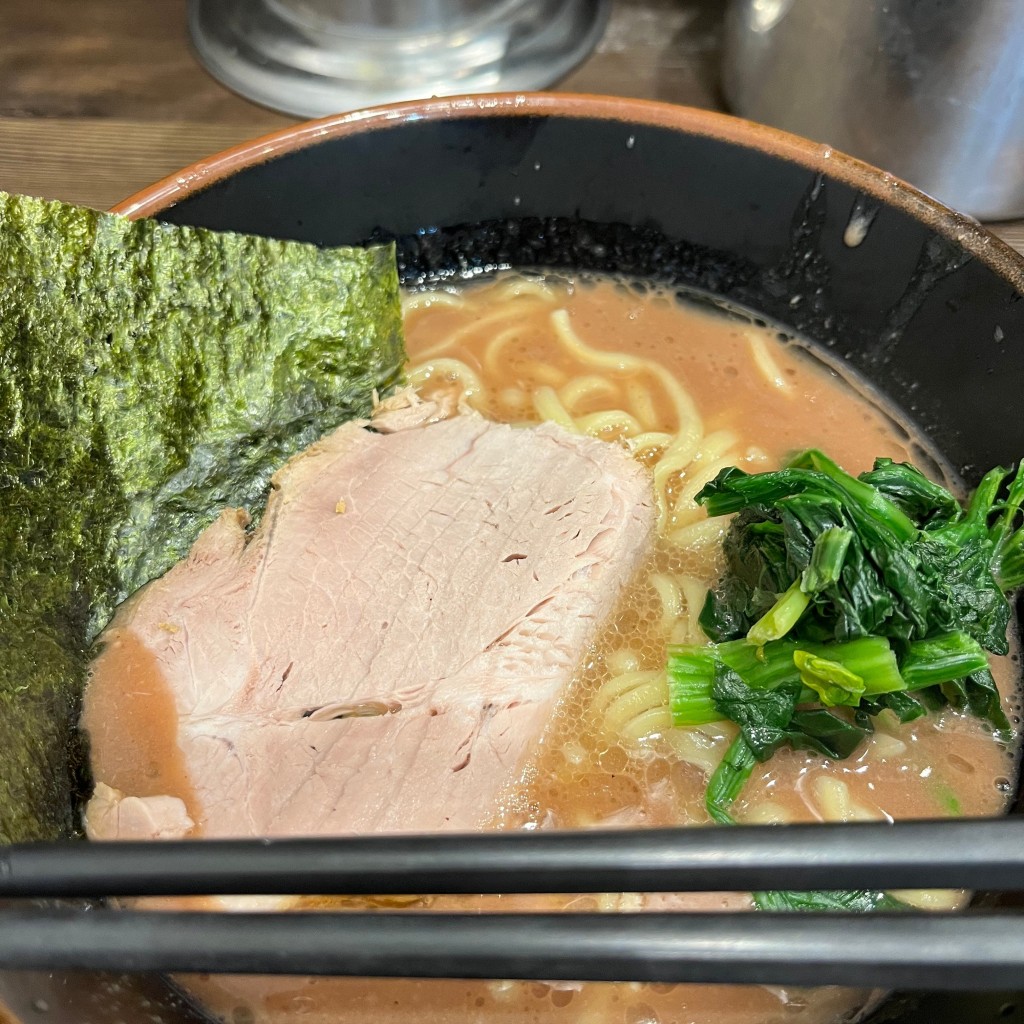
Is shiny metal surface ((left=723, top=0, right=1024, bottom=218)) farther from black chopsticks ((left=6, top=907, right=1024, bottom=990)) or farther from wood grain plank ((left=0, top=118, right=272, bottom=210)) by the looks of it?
black chopsticks ((left=6, top=907, right=1024, bottom=990))

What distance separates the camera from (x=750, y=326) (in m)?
2.22

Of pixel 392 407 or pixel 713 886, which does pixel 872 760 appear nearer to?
pixel 713 886

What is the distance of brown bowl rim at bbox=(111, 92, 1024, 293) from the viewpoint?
5.71ft

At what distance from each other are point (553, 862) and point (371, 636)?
93 centimetres

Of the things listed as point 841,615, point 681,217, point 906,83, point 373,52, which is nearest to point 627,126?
point 681,217

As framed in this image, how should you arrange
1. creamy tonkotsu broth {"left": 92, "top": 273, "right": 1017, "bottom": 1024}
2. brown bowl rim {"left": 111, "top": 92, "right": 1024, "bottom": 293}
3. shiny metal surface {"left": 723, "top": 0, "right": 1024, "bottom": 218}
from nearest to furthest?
creamy tonkotsu broth {"left": 92, "top": 273, "right": 1017, "bottom": 1024}, brown bowl rim {"left": 111, "top": 92, "right": 1024, "bottom": 293}, shiny metal surface {"left": 723, "top": 0, "right": 1024, "bottom": 218}

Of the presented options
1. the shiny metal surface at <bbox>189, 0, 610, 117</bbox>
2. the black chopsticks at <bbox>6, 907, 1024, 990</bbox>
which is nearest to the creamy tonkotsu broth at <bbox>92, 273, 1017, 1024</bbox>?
the black chopsticks at <bbox>6, 907, 1024, 990</bbox>

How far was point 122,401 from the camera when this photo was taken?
1.64 m

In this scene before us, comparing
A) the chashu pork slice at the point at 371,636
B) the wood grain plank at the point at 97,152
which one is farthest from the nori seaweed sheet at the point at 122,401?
the wood grain plank at the point at 97,152

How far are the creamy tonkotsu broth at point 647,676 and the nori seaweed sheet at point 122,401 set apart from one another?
0.48 ft

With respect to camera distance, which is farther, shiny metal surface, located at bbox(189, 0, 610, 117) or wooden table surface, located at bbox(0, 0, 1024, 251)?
shiny metal surface, located at bbox(189, 0, 610, 117)

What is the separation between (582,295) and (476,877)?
5.93 ft

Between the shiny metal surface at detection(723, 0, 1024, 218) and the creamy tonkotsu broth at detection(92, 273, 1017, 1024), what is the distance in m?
0.62

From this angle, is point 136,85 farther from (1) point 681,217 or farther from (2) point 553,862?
(2) point 553,862
